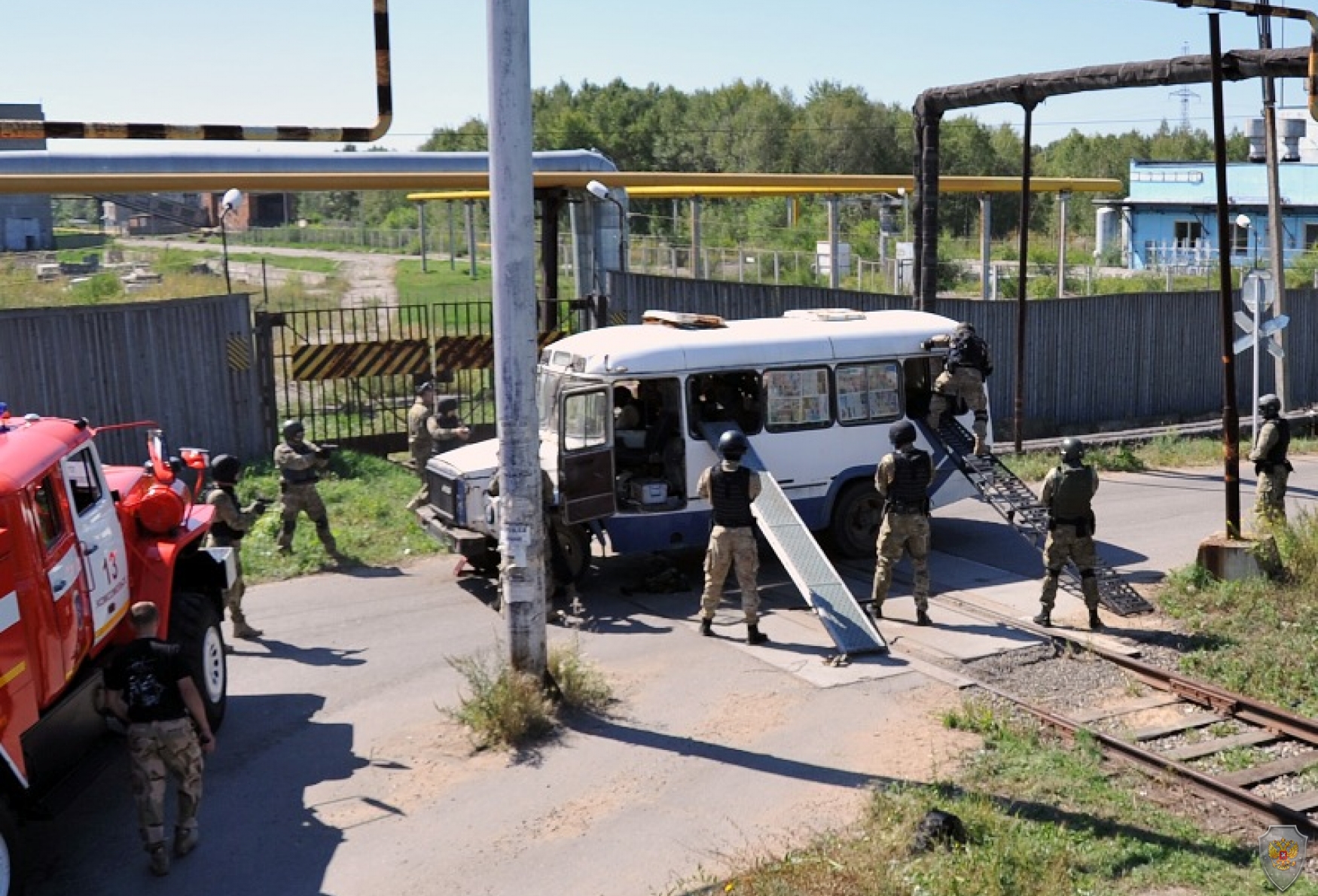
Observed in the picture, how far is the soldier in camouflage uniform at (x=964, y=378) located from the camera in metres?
14.1

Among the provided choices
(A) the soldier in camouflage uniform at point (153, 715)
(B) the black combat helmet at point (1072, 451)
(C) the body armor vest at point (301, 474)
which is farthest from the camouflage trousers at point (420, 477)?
(A) the soldier in camouflage uniform at point (153, 715)

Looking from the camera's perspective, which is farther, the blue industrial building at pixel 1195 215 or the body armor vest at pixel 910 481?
the blue industrial building at pixel 1195 215

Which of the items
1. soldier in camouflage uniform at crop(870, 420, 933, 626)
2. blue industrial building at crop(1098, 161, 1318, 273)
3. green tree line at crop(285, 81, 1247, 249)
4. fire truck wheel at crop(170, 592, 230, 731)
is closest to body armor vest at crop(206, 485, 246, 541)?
fire truck wheel at crop(170, 592, 230, 731)

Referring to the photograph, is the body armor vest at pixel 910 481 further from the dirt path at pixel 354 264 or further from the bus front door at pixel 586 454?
the dirt path at pixel 354 264

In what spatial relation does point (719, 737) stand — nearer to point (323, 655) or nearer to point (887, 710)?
point (887, 710)

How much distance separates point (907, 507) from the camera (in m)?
12.1

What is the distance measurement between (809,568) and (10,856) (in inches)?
277

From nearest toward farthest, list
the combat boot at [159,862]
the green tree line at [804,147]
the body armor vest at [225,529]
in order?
1. the combat boot at [159,862]
2. the body armor vest at [225,529]
3. the green tree line at [804,147]

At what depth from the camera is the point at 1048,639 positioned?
11703 mm

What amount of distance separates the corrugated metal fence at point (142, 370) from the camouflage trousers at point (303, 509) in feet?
13.0

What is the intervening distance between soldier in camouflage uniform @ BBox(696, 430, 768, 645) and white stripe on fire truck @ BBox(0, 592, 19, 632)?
231 inches

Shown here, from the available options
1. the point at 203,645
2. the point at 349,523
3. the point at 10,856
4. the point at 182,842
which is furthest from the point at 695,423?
the point at 10,856

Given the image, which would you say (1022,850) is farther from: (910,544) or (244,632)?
(244,632)

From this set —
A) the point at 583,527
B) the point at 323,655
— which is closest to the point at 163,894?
the point at 323,655
